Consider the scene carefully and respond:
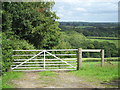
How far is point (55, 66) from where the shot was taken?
1371 cm

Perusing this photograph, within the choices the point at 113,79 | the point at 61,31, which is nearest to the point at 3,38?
the point at 113,79

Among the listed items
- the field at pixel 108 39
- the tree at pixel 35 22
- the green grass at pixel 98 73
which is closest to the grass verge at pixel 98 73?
the green grass at pixel 98 73

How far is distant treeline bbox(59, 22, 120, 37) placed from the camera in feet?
64.4

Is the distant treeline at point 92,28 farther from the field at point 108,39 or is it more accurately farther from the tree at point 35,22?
the tree at point 35,22

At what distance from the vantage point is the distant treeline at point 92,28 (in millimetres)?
19638

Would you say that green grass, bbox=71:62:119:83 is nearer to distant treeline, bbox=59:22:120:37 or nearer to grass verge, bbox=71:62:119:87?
grass verge, bbox=71:62:119:87

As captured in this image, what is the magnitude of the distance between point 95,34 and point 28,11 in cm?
688

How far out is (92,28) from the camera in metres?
20.3

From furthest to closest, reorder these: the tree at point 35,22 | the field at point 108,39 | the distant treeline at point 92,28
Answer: the field at point 108,39 → the distant treeline at point 92,28 → the tree at point 35,22

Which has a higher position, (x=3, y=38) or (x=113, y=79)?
(x=3, y=38)

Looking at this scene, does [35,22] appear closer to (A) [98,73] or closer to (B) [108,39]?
(B) [108,39]

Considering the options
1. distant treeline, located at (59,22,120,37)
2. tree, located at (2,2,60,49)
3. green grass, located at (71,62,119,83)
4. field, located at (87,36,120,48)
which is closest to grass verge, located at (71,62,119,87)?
green grass, located at (71,62,119,83)

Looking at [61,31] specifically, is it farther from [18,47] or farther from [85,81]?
[85,81]

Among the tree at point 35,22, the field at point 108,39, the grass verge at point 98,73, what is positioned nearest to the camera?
the grass verge at point 98,73
